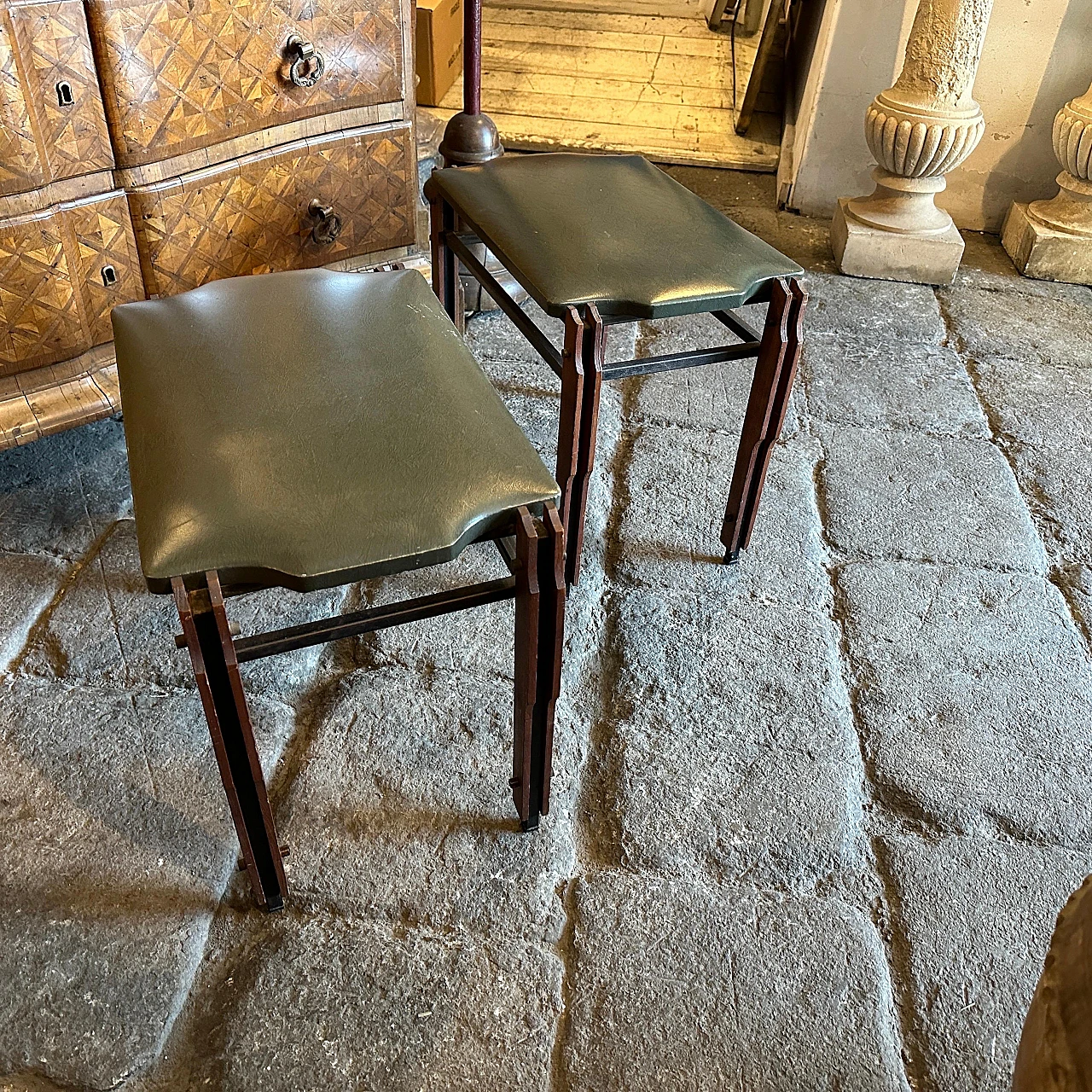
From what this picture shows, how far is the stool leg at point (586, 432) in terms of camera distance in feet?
4.33

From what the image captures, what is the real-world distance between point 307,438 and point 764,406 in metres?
0.78

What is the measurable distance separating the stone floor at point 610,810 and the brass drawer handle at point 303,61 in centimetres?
77

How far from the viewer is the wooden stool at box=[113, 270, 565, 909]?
0.91 meters

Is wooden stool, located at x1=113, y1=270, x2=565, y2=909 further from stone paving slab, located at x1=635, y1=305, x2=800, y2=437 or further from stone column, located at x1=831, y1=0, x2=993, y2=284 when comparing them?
stone column, located at x1=831, y1=0, x2=993, y2=284

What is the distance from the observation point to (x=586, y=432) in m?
1.43

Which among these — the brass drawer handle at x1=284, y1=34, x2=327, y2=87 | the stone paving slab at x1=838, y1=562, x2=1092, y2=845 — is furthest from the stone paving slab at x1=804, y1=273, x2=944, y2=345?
the brass drawer handle at x1=284, y1=34, x2=327, y2=87

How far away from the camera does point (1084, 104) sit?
2604 millimetres

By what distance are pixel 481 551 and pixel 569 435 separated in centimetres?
38

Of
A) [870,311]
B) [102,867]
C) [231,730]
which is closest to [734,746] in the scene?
[231,730]

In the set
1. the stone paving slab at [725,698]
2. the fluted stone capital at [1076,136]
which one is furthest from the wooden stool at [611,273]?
the fluted stone capital at [1076,136]

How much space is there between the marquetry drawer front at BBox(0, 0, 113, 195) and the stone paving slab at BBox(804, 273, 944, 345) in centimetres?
165

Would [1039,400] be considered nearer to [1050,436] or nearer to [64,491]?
[1050,436]

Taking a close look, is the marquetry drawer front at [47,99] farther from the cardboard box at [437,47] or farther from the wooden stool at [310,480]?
the cardboard box at [437,47]

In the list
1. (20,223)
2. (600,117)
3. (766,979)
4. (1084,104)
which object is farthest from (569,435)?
(600,117)
